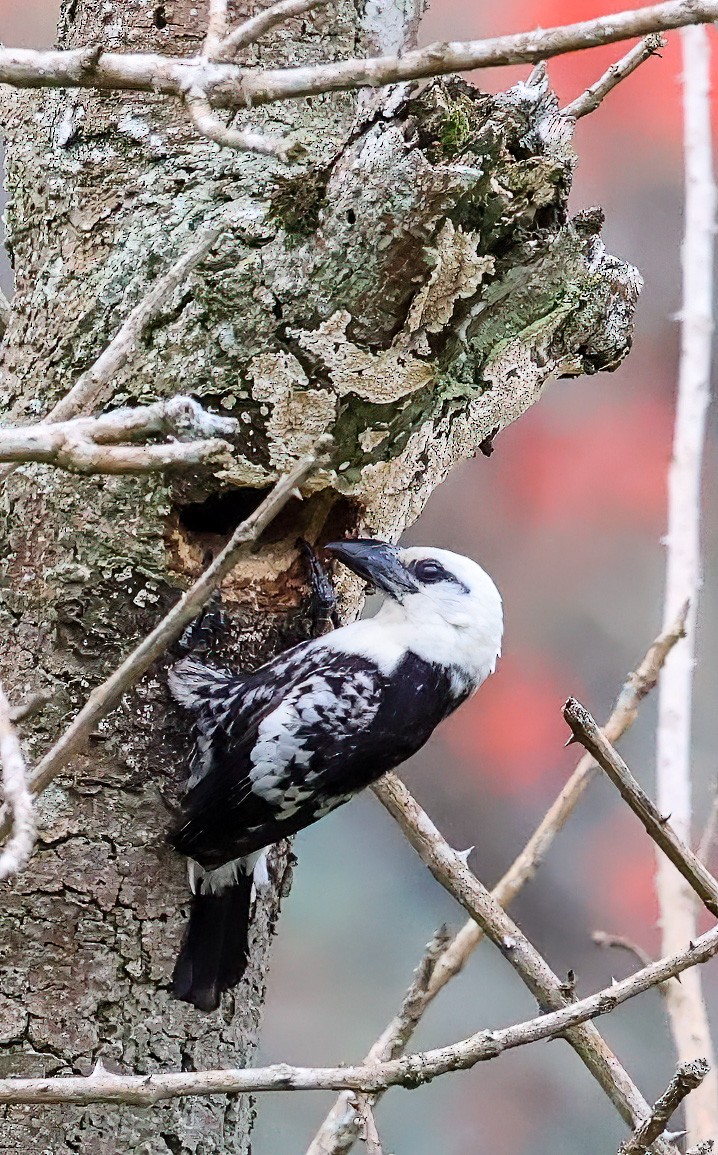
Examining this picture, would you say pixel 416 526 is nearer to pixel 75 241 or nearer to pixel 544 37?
pixel 75 241

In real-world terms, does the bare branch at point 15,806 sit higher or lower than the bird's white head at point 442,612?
lower

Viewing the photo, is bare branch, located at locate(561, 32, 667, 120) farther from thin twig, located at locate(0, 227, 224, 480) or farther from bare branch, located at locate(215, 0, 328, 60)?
thin twig, located at locate(0, 227, 224, 480)

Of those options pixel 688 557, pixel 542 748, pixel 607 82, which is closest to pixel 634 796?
pixel 607 82

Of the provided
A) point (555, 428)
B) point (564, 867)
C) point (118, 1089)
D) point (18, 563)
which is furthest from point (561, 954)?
point (118, 1089)

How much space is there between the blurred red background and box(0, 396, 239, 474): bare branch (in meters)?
2.88

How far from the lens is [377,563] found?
2.34 m

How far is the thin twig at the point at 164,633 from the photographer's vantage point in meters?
1.15

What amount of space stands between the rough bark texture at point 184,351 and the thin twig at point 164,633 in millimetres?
726

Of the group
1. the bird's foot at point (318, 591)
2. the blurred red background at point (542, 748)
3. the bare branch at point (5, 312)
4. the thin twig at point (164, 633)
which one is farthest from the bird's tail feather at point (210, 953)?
the blurred red background at point (542, 748)

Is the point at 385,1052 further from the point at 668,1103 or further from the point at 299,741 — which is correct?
the point at 668,1103

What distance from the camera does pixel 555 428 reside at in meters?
4.20

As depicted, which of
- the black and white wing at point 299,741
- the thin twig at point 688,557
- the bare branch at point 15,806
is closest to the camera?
the bare branch at point 15,806

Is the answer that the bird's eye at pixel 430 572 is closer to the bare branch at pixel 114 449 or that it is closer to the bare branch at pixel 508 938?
the bare branch at pixel 508 938

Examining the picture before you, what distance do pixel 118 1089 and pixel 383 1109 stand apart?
288 cm
